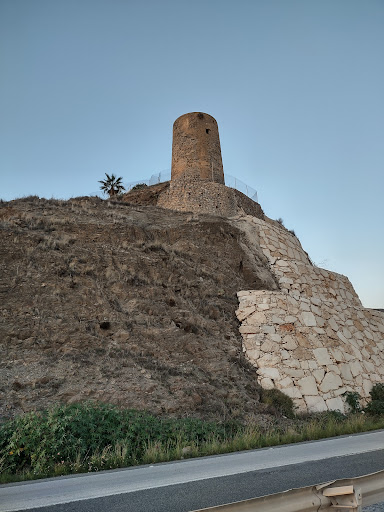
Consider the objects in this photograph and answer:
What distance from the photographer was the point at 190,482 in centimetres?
449

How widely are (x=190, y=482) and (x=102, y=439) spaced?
3.17 meters

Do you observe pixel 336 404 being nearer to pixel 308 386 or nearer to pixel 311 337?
pixel 308 386

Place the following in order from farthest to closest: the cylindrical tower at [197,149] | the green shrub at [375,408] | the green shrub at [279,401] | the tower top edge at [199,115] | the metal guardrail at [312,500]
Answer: the tower top edge at [199,115], the cylindrical tower at [197,149], the green shrub at [375,408], the green shrub at [279,401], the metal guardrail at [312,500]

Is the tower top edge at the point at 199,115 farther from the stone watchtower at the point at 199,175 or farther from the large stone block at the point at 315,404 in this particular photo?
the large stone block at the point at 315,404

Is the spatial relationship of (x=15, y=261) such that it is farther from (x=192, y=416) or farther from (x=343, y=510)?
(x=343, y=510)

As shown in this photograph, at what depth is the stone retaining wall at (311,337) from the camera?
13297 mm

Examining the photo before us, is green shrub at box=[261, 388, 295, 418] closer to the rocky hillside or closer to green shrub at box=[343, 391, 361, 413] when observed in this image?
the rocky hillside

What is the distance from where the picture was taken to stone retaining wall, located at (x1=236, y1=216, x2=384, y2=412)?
1330 centimetres

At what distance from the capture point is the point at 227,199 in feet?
88.2

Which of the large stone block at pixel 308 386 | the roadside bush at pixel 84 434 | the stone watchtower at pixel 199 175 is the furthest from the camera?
the stone watchtower at pixel 199 175

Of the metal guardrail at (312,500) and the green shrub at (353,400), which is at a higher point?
the green shrub at (353,400)

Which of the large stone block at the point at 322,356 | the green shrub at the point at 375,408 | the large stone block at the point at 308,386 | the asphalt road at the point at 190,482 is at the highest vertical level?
the large stone block at the point at 322,356

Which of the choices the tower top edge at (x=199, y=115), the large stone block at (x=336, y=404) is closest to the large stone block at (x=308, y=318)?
the large stone block at (x=336, y=404)

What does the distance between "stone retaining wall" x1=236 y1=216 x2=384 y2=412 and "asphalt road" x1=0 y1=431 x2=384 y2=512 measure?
22.1 ft
